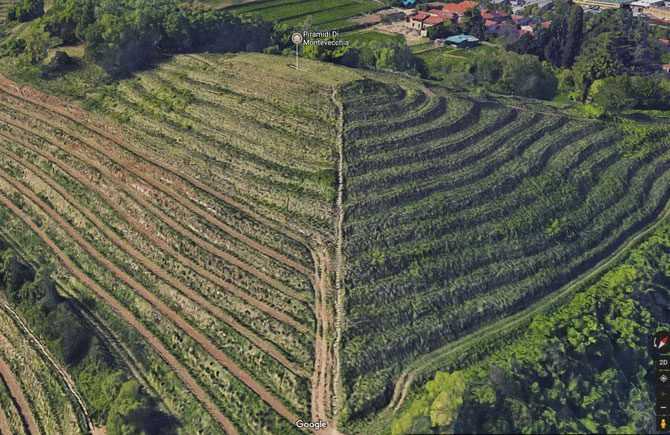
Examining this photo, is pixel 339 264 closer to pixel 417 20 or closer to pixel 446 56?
pixel 446 56

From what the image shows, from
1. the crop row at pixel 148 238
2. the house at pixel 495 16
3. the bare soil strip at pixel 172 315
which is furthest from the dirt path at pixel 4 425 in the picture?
the house at pixel 495 16

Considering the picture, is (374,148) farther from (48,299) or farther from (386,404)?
(48,299)

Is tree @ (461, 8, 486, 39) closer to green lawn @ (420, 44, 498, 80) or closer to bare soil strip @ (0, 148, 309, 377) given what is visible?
green lawn @ (420, 44, 498, 80)

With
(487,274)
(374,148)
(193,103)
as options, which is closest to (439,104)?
(374,148)

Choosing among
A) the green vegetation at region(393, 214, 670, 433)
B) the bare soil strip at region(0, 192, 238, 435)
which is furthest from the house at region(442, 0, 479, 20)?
the bare soil strip at region(0, 192, 238, 435)

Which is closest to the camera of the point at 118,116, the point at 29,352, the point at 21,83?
the point at 29,352

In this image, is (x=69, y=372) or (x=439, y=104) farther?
(x=439, y=104)
